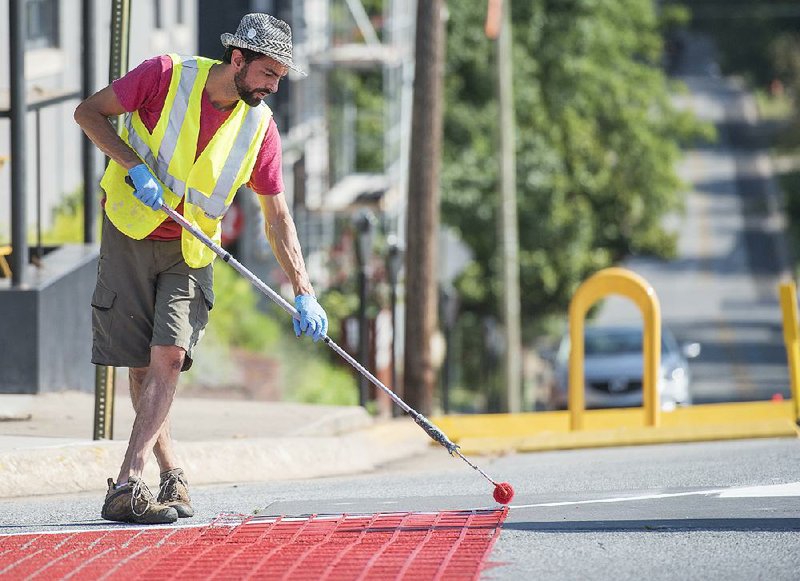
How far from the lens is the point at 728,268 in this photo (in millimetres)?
48031

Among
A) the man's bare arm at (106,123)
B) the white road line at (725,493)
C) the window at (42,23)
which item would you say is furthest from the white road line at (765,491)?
the window at (42,23)

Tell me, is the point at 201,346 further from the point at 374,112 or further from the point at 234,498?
the point at 374,112

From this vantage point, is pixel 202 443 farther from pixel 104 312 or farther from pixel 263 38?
pixel 263 38

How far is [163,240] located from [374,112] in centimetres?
2241

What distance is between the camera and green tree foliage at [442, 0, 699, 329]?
29.7m

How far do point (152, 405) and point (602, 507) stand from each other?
1686 millimetres

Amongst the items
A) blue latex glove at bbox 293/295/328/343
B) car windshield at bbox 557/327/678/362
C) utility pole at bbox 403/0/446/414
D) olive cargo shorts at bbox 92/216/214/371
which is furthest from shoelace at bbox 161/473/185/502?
car windshield at bbox 557/327/678/362

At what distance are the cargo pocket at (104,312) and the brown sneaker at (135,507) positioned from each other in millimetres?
561

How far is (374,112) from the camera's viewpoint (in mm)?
28312

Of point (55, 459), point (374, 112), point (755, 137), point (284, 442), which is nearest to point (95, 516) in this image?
point (55, 459)

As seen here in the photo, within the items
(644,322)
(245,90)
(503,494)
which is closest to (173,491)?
(503,494)

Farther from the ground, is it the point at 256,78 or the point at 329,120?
the point at 329,120

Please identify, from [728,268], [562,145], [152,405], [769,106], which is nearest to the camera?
[152,405]

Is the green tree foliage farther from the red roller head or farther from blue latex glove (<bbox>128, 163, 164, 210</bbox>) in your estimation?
blue latex glove (<bbox>128, 163, 164, 210</bbox>)
